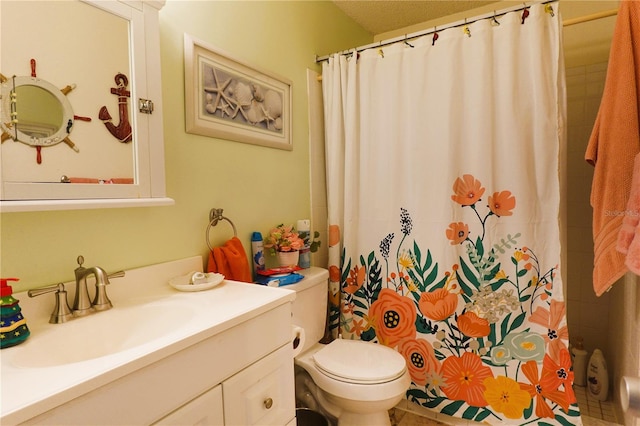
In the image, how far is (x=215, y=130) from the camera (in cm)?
139

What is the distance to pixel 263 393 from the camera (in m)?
0.98

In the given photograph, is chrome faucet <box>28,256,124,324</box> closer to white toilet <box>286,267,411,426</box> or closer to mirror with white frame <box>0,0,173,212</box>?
mirror with white frame <box>0,0,173,212</box>

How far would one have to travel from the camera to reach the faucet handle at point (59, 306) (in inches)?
35.6

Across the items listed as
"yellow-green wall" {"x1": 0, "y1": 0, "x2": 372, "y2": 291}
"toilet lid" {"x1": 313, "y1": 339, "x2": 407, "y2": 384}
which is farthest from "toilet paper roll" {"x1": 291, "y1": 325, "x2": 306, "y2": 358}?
"yellow-green wall" {"x1": 0, "y1": 0, "x2": 372, "y2": 291}

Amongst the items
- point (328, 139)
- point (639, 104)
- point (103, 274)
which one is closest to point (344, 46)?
point (328, 139)

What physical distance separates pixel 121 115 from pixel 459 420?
1.95 m

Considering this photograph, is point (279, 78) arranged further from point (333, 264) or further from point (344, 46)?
point (333, 264)

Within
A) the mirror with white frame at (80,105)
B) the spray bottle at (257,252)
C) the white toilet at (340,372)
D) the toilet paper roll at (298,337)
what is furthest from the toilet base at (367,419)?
the mirror with white frame at (80,105)

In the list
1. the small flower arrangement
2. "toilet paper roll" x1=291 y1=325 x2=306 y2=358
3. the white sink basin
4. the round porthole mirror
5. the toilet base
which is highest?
the round porthole mirror

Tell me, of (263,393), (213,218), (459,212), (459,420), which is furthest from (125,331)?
(459,420)

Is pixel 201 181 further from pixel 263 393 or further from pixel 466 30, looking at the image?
pixel 466 30

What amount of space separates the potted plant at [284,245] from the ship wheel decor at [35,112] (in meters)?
0.86

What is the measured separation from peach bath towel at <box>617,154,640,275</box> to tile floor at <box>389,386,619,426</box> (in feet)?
3.65

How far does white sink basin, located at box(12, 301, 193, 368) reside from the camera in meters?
0.78
